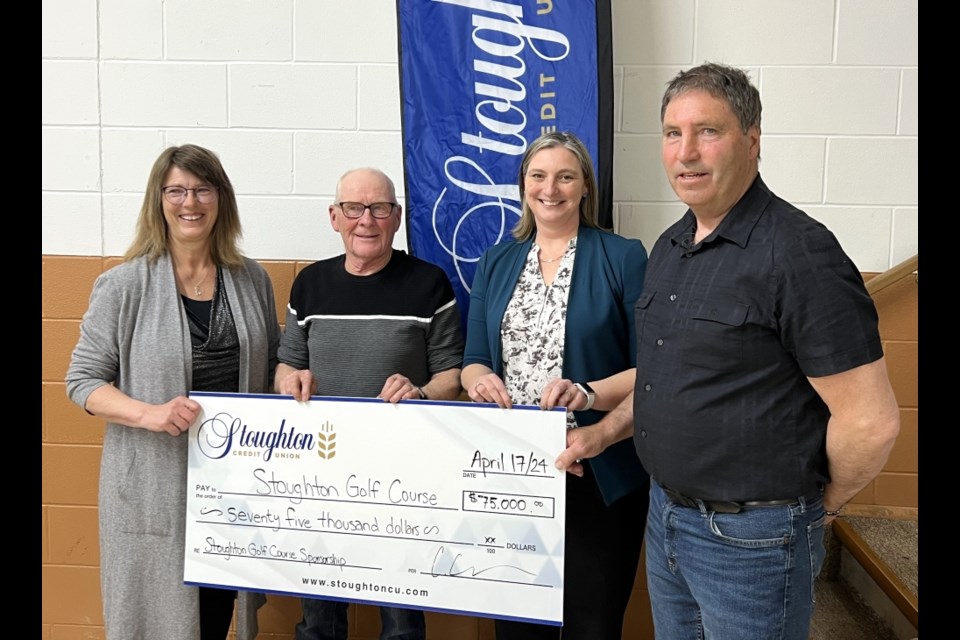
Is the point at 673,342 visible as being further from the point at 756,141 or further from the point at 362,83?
the point at 362,83

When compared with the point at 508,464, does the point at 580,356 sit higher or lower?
higher

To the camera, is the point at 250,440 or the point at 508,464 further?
the point at 250,440

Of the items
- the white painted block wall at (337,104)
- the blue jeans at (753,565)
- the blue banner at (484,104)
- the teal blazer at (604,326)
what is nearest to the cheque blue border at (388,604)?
the teal blazer at (604,326)

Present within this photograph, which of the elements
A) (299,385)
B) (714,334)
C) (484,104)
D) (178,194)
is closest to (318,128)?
(484,104)

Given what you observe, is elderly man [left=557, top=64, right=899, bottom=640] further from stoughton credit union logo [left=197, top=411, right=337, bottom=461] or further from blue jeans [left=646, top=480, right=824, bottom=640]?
stoughton credit union logo [left=197, top=411, right=337, bottom=461]

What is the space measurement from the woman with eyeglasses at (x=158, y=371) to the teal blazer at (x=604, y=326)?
0.82 m

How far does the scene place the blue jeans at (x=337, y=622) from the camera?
2.27m

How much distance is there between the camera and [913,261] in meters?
2.49

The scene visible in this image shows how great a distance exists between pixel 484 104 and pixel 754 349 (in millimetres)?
1429

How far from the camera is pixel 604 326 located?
1931 millimetres

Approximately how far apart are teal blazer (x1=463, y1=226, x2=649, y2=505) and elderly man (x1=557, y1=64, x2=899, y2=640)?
1.26 ft

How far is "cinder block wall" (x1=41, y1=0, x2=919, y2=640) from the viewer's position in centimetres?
255

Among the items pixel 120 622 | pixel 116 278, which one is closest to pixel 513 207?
pixel 116 278

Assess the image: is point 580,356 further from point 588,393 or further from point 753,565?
point 753,565
